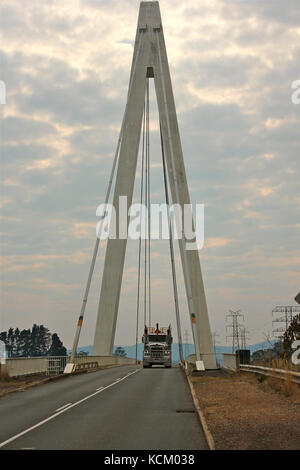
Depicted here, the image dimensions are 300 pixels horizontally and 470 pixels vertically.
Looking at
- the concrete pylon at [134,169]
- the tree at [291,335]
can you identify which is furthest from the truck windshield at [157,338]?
the tree at [291,335]

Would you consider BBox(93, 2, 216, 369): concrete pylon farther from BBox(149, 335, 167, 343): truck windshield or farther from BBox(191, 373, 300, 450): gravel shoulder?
BBox(191, 373, 300, 450): gravel shoulder

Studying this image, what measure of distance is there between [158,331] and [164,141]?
15019 millimetres

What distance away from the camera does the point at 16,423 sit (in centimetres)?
1444

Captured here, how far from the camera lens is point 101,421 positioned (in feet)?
47.2

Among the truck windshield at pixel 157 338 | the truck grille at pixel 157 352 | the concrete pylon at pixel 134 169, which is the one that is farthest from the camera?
the truck grille at pixel 157 352

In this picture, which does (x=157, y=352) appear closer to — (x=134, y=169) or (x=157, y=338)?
(x=157, y=338)

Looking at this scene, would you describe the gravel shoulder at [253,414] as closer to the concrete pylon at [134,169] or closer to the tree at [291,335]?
the tree at [291,335]

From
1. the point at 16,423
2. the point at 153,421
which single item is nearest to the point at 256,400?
the point at 153,421

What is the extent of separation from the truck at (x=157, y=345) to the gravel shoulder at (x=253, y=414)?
78.3 ft

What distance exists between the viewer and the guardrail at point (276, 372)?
1965cm

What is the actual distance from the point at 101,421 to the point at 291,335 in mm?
15148

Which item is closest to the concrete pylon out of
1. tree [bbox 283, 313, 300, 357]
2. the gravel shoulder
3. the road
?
tree [bbox 283, 313, 300, 357]

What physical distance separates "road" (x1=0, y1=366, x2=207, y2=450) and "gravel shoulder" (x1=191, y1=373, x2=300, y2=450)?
0.48 metres
